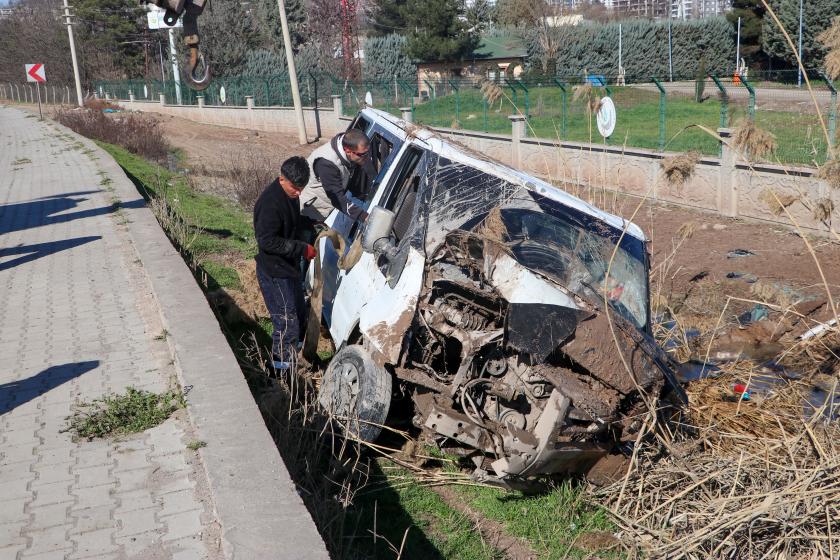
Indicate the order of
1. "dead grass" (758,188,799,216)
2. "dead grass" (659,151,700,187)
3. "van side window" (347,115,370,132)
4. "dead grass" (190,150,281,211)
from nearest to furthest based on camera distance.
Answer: "dead grass" (758,188,799,216) → "dead grass" (659,151,700,187) → "van side window" (347,115,370,132) → "dead grass" (190,150,281,211)

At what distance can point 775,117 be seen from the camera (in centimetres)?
1295

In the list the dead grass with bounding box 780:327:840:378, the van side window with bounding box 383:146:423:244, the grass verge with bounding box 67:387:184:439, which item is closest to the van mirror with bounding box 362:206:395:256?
the van side window with bounding box 383:146:423:244

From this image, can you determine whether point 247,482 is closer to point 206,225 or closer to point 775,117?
point 206,225

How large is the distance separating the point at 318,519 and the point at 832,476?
247 cm

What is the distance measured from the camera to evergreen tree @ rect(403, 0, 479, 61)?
5681 centimetres

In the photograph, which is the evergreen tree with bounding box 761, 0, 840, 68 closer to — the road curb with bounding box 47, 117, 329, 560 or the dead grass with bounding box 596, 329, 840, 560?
the dead grass with bounding box 596, 329, 840, 560

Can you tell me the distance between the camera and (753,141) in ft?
14.6

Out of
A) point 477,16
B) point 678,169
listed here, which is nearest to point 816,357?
point 678,169

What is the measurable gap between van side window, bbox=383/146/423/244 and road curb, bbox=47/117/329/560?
1.44 metres

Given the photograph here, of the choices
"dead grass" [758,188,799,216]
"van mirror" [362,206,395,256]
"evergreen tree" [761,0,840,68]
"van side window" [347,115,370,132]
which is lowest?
"van mirror" [362,206,395,256]

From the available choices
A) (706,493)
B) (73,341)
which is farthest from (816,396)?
(73,341)

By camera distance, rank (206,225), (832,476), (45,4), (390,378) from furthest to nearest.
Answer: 1. (45,4)
2. (206,225)
3. (390,378)
4. (832,476)

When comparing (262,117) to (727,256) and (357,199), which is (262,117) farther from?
(357,199)

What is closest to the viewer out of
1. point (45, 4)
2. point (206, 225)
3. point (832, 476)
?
point (832, 476)
